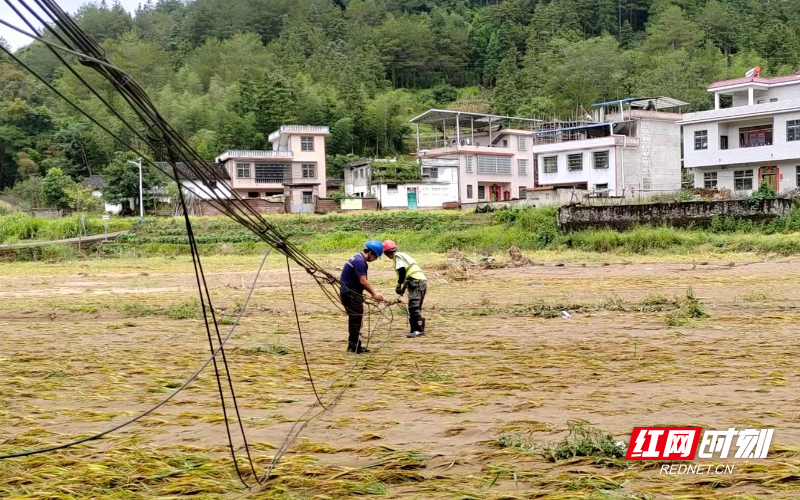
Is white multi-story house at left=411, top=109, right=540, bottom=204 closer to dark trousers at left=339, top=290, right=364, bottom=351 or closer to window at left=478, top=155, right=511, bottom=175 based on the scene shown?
window at left=478, top=155, right=511, bottom=175

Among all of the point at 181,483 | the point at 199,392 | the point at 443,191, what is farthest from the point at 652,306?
the point at 443,191

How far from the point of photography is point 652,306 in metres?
13.4

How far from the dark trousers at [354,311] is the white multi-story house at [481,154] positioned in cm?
4353

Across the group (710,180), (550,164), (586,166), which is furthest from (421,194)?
(710,180)

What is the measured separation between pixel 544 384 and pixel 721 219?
26763 mm

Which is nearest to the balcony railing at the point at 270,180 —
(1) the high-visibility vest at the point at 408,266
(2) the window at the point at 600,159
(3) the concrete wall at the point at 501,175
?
(3) the concrete wall at the point at 501,175

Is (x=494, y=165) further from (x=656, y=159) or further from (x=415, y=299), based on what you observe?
(x=415, y=299)

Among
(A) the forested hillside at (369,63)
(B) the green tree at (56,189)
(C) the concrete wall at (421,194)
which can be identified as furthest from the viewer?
(A) the forested hillside at (369,63)

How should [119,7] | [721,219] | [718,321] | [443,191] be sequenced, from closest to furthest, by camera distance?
1. [718,321]
2. [721,219]
3. [443,191]
4. [119,7]

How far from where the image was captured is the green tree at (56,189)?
5284cm

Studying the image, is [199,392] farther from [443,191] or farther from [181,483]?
[443,191]

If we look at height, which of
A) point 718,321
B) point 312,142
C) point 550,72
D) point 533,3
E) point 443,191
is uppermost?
point 533,3

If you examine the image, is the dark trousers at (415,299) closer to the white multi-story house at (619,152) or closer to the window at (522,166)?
the white multi-story house at (619,152)

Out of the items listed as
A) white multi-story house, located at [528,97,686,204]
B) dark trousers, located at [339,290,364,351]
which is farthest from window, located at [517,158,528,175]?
dark trousers, located at [339,290,364,351]
